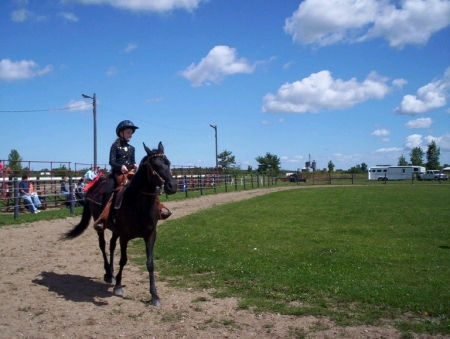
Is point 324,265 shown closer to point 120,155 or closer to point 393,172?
point 120,155

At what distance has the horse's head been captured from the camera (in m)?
6.33

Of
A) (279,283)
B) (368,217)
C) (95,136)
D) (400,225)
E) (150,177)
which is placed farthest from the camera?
(95,136)

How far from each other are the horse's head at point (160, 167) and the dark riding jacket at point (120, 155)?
90cm

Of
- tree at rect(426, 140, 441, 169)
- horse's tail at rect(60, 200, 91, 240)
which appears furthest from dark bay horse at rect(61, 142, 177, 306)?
tree at rect(426, 140, 441, 169)

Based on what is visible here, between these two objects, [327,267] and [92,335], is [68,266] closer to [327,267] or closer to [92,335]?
[92,335]

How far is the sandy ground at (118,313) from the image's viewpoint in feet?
17.2

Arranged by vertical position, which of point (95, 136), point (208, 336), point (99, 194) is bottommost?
point (208, 336)

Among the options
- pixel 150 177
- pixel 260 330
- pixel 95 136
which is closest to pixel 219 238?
pixel 150 177

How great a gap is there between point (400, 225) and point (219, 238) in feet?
20.3

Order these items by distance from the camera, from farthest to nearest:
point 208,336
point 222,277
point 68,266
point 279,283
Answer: point 68,266 < point 222,277 < point 279,283 < point 208,336

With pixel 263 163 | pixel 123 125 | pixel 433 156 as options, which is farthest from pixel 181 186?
pixel 433 156

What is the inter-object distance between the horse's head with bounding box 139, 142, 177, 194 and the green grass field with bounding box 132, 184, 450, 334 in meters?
1.90

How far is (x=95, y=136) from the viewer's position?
31922mm

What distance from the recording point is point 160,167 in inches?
259
